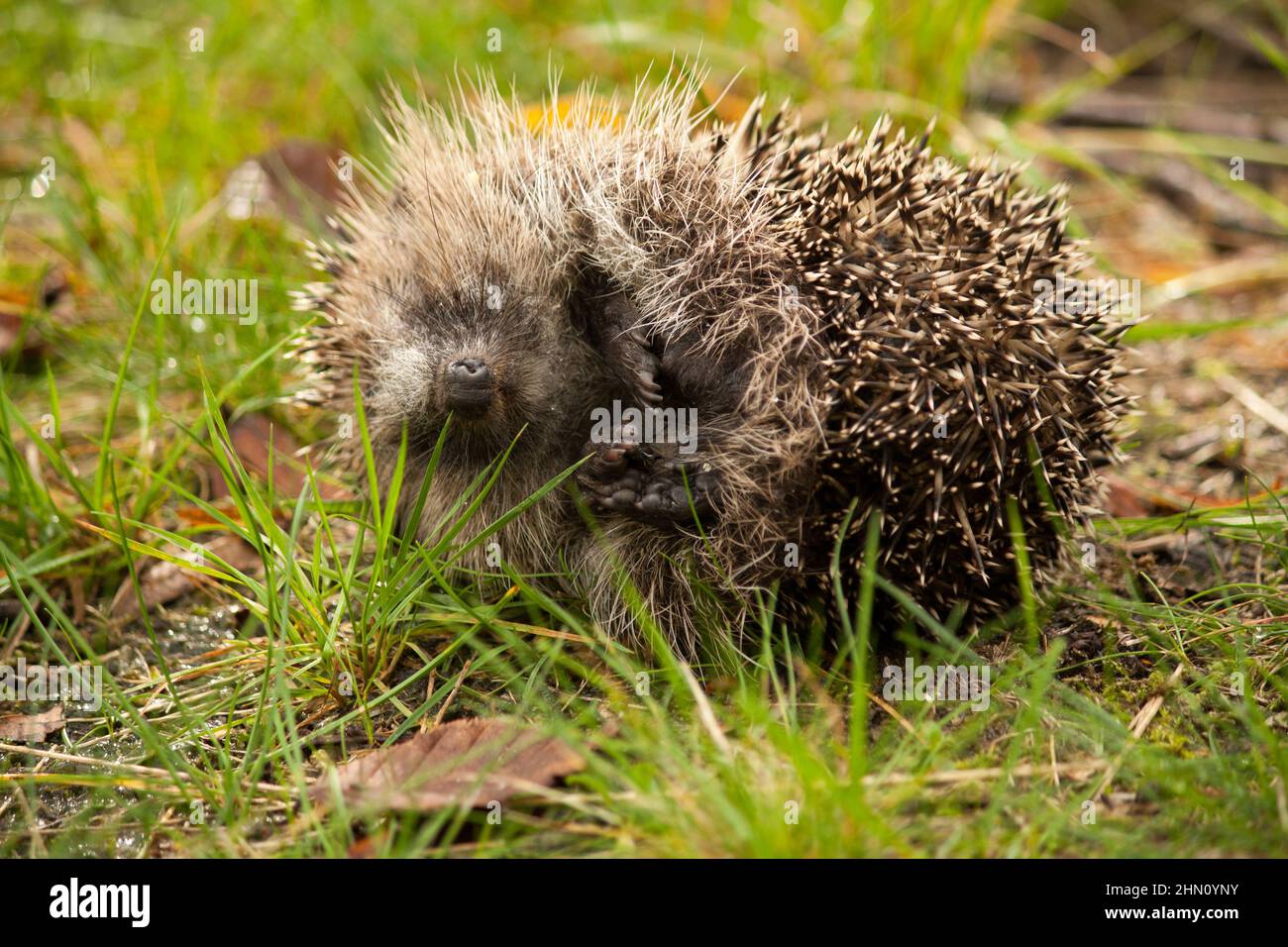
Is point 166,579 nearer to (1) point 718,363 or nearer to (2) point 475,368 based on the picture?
(2) point 475,368

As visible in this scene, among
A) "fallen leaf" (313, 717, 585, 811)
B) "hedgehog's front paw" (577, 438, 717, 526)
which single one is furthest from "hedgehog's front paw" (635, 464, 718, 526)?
"fallen leaf" (313, 717, 585, 811)

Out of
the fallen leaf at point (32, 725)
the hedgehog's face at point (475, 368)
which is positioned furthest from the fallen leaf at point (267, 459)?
the fallen leaf at point (32, 725)

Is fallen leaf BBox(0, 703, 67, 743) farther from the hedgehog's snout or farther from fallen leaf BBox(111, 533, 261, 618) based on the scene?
the hedgehog's snout

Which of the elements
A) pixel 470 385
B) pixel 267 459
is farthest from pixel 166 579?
pixel 470 385

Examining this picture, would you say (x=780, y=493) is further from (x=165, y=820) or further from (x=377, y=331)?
(x=165, y=820)

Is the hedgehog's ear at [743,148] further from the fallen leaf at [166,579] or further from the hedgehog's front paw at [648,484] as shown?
the fallen leaf at [166,579]

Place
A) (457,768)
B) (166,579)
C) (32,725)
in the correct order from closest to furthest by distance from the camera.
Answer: (457,768)
(32,725)
(166,579)
